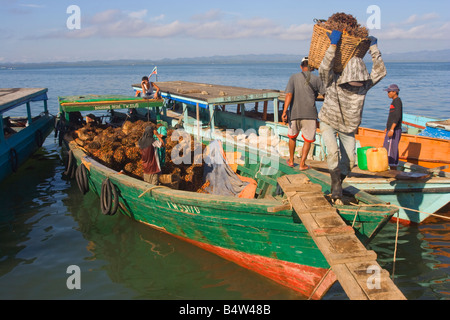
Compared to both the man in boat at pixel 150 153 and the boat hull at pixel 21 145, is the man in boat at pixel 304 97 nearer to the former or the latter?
the man in boat at pixel 150 153

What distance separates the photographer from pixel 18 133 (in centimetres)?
1243

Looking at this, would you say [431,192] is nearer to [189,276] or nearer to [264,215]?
[264,215]

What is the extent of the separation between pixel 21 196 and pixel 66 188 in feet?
4.24

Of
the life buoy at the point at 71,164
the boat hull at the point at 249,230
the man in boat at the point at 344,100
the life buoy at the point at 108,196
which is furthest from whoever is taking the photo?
the life buoy at the point at 71,164

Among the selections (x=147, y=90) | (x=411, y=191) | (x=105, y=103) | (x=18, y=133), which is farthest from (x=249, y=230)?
(x=18, y=133)

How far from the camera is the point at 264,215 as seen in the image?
5441 millimetres

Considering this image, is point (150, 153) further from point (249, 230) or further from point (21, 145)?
point (21, 145)

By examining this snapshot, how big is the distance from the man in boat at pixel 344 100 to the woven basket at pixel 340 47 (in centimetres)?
9

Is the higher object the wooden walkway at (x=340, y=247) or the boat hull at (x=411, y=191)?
the wooden walkway at (x=340, y=247)

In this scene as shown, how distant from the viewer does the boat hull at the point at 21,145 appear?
11.1 metres

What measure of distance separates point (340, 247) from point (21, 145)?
11.9 m

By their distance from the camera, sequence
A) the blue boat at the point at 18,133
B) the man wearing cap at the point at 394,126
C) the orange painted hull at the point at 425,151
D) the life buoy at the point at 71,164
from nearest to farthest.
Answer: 1. the man wearing cap at the point at 394,126
2. the orange painted hull at the point at 425,151
3. the life buoy at the point at 71,164
4. the blue boat at the point at 18,133

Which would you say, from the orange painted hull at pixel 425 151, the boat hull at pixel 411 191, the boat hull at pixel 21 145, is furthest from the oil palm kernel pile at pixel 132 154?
the orange painted hull at pixel 425 151

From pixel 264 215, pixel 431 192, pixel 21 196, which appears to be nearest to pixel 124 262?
pixel 264 215
